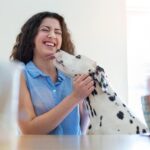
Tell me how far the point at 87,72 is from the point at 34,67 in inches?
13.1

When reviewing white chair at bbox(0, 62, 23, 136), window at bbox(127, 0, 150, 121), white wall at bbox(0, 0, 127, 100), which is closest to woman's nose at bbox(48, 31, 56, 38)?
white chair at bbox(0, 62, 23, 136)

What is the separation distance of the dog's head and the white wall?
122 centimetres

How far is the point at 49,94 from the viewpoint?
1151 millimetres

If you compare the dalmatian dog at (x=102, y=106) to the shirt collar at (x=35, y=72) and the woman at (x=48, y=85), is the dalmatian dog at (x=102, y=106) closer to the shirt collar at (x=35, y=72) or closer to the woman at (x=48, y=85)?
the woman at (x=48, y=85)

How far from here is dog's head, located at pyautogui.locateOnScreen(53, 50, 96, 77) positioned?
94 cm

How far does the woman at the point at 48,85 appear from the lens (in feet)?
3.29

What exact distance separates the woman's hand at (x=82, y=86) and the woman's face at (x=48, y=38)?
28 cm

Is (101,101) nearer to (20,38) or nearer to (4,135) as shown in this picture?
(4,135)

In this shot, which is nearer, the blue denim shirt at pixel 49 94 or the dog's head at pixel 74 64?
the dog's head at pixel 74 64

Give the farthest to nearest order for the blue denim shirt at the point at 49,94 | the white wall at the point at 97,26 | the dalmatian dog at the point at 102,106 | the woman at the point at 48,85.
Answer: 1. the white wall at the point at 97,26
2. the blue denim shirt at the point at 49,94
3. the woman at the point at 48,85
4. the dalmatian dog at the point at 102,106

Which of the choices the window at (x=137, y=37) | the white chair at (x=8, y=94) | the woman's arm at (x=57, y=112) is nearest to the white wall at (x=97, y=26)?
the window at (x=137, y=37)

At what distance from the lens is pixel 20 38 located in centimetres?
137

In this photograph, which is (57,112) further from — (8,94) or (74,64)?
(8,94)

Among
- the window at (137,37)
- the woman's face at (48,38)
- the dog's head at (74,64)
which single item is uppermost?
the window at (137,37)
